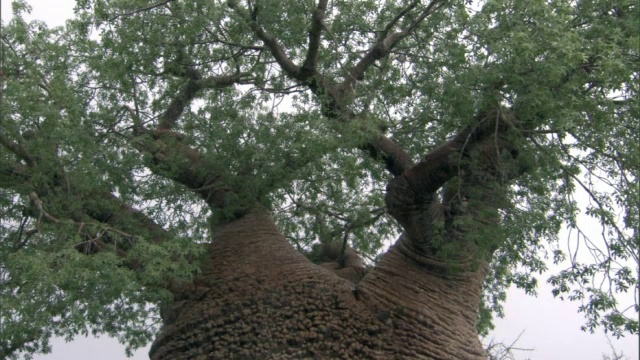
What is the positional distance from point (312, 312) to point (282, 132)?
178 centimetres

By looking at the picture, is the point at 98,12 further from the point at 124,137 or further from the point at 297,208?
the point at 297,208

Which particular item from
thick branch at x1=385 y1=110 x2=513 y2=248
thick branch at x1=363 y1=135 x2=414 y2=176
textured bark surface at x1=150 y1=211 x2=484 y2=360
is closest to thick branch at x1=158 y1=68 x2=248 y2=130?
textured bark surface at x1=150 y1=211 x2=484 y2=360

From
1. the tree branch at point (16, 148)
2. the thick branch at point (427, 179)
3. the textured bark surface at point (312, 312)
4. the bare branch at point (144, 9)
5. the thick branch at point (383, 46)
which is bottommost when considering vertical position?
the textured bark surface at point (312, 312)

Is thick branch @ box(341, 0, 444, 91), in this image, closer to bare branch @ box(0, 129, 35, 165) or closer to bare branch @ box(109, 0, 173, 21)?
bare branch @ box(109, 0, 173, 21)

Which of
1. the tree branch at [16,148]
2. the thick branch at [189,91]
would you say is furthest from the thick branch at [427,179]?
the tree branch at [16,148]

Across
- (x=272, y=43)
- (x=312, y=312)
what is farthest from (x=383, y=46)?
(x=312, y=312)

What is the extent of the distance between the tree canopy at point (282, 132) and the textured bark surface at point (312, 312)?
17.2 inches

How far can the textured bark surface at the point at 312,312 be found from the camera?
24.8 ft

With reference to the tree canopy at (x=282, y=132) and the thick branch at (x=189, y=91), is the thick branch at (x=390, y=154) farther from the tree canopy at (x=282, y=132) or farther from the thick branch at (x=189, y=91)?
the thick branch at (x=189, y=91)

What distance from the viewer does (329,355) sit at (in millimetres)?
7465

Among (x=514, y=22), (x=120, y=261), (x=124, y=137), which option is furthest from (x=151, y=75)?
(x=514, y=22)

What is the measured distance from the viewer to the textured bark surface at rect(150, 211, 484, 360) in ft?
24.8

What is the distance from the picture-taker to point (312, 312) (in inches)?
308

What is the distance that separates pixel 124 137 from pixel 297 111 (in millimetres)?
1855
